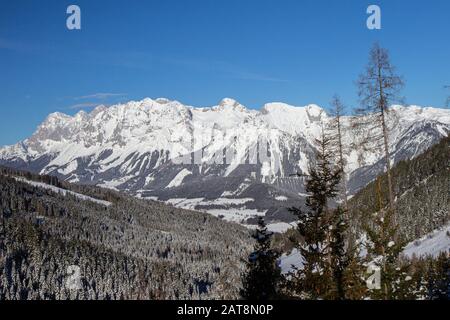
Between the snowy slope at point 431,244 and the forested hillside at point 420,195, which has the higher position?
the forested hillside at point 420,195

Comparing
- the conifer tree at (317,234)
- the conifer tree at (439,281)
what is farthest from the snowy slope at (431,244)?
the conifer tree at (317,234)

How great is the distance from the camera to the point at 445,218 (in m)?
70.8

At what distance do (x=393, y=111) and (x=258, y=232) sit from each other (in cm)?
1215

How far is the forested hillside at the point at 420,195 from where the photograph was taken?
73.8 metres

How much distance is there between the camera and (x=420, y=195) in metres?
91.1

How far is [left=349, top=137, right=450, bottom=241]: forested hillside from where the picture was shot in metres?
73.8

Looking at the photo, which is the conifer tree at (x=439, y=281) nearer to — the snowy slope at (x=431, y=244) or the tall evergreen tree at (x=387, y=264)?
the tall evergreen tree at (x=387, y=264)

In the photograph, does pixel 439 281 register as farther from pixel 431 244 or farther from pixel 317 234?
pixel 431 244

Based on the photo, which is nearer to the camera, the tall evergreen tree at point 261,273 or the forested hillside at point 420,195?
the tall evergreen tree at point 261,273

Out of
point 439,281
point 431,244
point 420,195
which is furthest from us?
point 420,195

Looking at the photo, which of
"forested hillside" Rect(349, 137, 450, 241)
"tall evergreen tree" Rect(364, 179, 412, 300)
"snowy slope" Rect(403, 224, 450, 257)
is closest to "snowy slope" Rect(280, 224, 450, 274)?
"snowy slope" Rect(403, 224, 450, 257)

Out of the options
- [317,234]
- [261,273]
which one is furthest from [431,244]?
[317,234]
